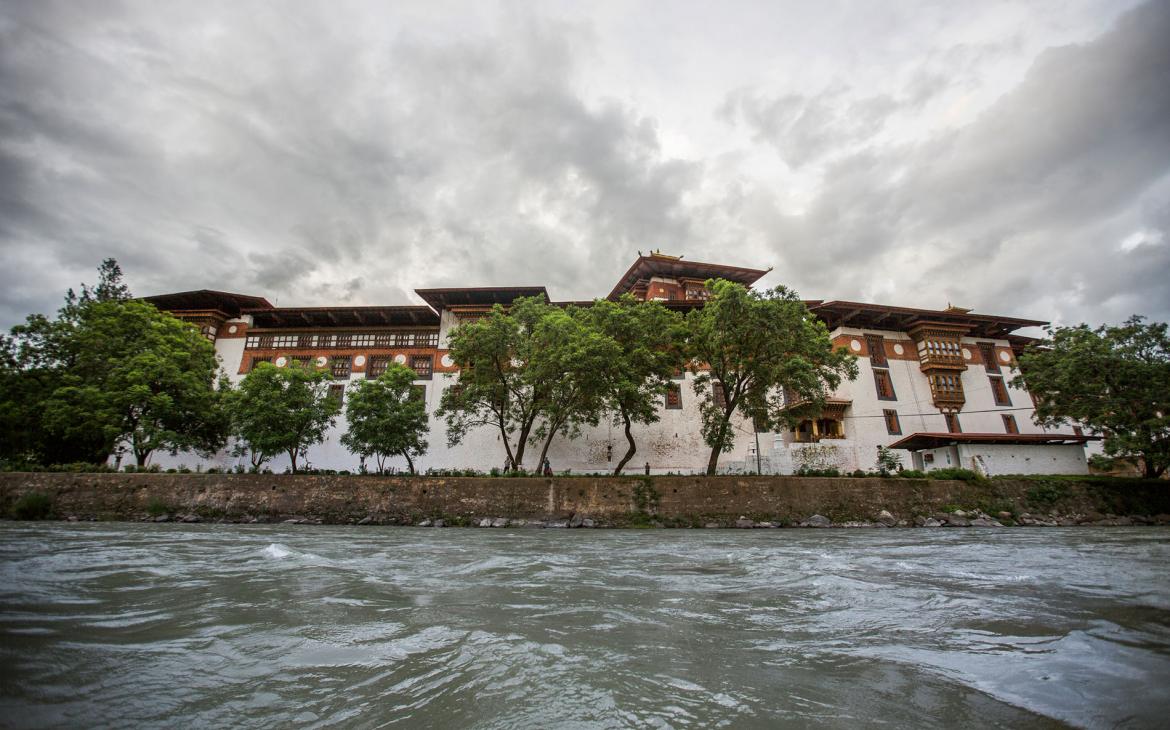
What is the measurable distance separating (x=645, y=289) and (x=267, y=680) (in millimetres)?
36087

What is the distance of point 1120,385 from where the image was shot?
81.0ft

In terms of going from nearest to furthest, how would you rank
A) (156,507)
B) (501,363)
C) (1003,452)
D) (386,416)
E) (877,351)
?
(156,507), (501,363), (386,416), (1003,452), (877,351)

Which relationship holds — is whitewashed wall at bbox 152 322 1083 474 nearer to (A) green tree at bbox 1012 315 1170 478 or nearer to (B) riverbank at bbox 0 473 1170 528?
(A) green tree at bbox 1012 315 1170 478

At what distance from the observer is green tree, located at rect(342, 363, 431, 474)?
27078 millimetres

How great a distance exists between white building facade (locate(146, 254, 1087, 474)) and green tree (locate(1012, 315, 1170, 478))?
4.94 meters

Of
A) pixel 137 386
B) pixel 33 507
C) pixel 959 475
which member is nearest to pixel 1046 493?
pixel 959 475

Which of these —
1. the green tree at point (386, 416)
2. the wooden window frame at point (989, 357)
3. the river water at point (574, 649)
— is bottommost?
the river water at point (574, 649)

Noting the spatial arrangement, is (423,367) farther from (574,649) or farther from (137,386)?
(574,649)

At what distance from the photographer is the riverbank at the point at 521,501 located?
20203mm

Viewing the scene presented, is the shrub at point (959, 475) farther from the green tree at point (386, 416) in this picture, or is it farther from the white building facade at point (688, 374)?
the green tree at point (386, 416)

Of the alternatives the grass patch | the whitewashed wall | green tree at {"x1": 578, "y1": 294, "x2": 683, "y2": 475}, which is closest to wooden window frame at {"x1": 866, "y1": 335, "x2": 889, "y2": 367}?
the whitewashed wall

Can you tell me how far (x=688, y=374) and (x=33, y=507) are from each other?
31.2 meters

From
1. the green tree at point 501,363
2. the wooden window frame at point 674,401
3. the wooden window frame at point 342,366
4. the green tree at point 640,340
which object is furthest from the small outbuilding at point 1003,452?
the wooden window frame at point 342,366

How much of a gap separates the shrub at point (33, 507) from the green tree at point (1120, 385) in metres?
44.8
